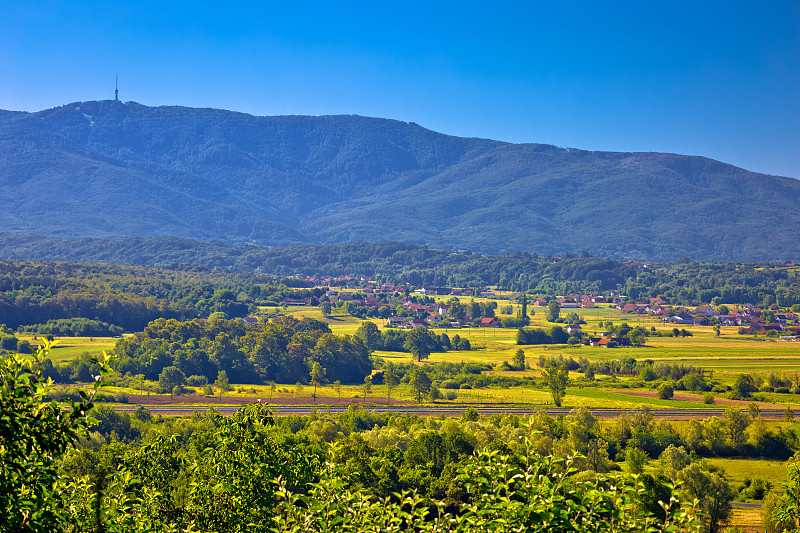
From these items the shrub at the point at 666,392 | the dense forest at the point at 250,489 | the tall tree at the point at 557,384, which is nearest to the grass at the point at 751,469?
the tall tree at the point at 557,384

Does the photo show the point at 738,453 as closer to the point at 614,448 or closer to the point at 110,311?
the point at 614,448

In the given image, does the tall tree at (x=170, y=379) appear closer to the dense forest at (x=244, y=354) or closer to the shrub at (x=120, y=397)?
the dense forest at (x=244, y=354)

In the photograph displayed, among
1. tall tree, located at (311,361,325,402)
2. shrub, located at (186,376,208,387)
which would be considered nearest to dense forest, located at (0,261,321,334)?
shrub, located at (186,376,208,387)

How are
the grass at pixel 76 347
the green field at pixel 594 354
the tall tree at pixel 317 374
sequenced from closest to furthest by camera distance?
the green field at pixel 594 354, the grass at pixel 76 347, the tall tree at pixel 317 374

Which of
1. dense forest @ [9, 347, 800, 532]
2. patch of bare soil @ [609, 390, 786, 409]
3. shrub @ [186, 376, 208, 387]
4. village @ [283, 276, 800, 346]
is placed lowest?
shrub @ [186, 376, 208, 387]

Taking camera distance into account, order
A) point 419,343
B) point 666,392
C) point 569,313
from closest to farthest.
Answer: point 666,392 < point 419,343 < point 569,313

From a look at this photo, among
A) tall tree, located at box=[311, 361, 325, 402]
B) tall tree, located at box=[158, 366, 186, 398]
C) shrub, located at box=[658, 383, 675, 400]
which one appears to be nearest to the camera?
shrub, located at box=[658, 383, 675, 400]

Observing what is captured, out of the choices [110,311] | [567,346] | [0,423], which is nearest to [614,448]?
[0,423]

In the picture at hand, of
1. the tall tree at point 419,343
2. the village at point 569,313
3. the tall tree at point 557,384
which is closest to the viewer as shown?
the tall tree at point 557,384

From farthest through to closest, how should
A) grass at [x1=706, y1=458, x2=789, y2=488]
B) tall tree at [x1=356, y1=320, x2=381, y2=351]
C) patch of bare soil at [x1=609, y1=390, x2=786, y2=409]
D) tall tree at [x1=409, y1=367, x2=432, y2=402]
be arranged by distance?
tall tree at [x1=356, y1=320, x2=381, y2=351] < tall tree at [x1=409, y1=367, x2=432, y2=402] < patch of bare soil at [x1=609, y1=390, x2=786, y2=409] < grass at [x1=706, y1=458, x2=789, y2=488]

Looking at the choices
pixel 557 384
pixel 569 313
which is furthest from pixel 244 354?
pixel 569 313

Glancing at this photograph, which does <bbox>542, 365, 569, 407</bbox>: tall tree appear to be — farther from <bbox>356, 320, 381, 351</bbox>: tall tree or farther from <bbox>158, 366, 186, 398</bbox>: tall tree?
<bbox>356, 320, 381, 351</bbox>: tall tree

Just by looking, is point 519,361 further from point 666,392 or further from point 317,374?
point 317,374

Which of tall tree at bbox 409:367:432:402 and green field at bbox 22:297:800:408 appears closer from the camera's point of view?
green field at bbox 22:297:800:408
